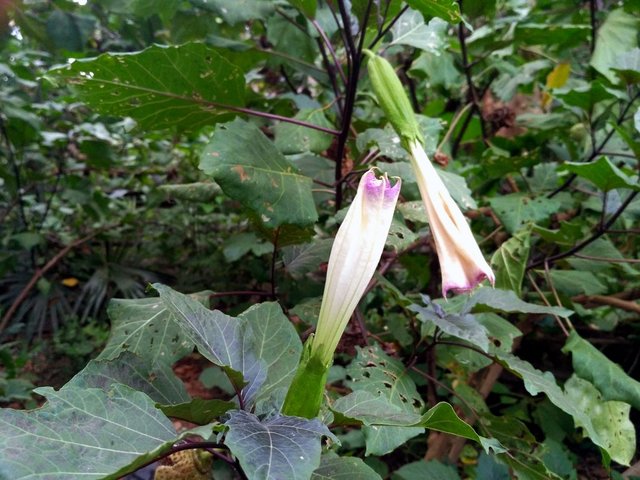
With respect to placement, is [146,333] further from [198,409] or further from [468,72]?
[468,72]

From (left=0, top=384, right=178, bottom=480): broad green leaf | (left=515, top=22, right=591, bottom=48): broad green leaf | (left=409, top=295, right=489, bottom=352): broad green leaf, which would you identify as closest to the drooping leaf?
(left=409, top=295, right=489, bottom=352): broad green leaf

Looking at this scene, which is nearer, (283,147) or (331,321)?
(331,321)

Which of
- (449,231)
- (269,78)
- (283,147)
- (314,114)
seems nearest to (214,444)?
(449,231)

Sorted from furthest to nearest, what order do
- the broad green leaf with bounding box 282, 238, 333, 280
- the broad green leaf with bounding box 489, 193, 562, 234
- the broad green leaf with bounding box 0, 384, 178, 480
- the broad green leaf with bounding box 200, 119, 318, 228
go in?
the broad green leaf with bounding box 489, 193, 562, 234 → the broad green leaf with bounding box 282, 238, 333, 280 → the broad green leaf with bounding box 200, 119, 318, 228 → the broad green leaf with bounding box 0, 384, 178, 480

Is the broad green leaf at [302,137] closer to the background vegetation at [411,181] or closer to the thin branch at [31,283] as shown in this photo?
the background vegetation at [411,181]

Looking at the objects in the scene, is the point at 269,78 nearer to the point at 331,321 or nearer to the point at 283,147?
the point at 283,147

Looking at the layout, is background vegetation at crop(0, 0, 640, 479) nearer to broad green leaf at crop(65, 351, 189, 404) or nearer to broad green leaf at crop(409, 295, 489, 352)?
broad green leaf at crop(409, 295, 489, 352)

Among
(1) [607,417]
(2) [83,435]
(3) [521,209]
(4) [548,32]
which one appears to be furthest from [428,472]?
(4) [548,32]
